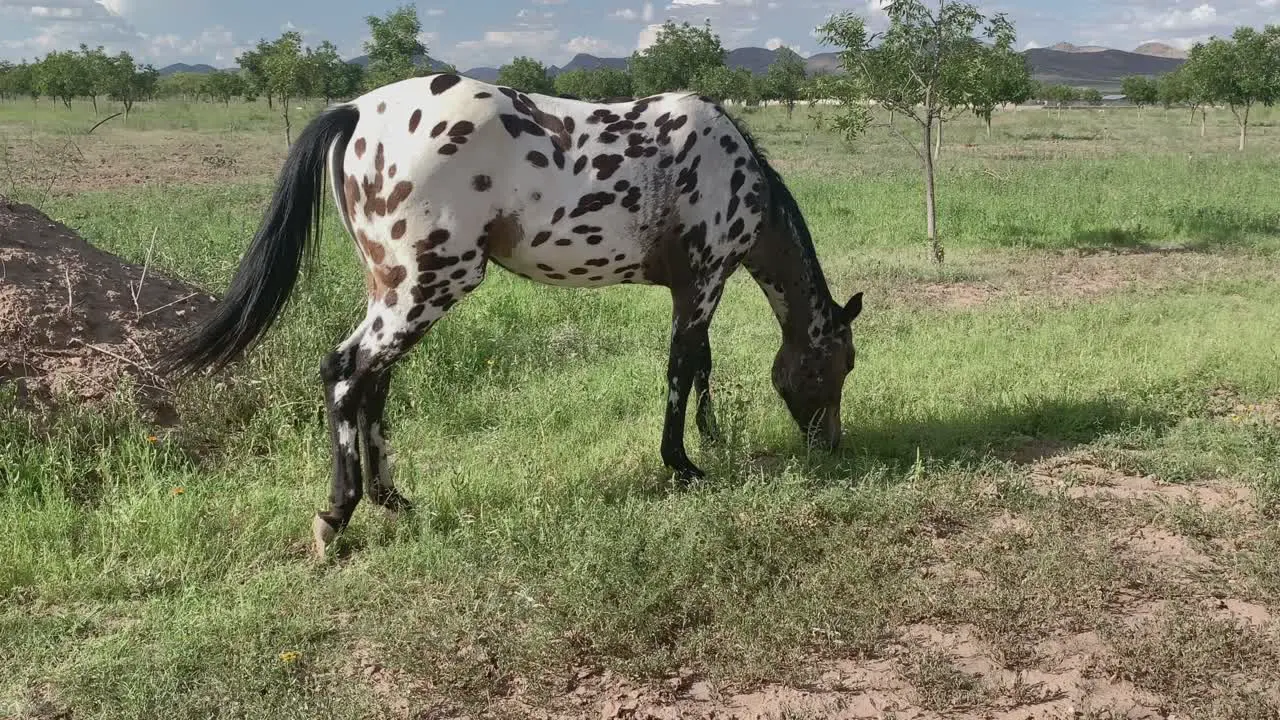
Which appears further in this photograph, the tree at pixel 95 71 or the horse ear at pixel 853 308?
the tree at pixel 95 71

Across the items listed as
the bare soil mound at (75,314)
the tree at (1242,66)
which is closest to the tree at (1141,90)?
the tree at (1242,66)

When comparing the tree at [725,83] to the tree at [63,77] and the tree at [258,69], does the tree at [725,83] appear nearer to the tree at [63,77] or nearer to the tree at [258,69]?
the tree at [258,69]

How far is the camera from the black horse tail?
3.85m

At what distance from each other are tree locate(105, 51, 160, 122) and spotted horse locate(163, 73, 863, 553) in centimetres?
4734

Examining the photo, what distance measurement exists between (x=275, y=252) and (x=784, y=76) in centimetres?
5253

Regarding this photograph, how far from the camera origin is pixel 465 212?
12.5ft

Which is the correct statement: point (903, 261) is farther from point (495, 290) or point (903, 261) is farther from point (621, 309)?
point (495, 290)

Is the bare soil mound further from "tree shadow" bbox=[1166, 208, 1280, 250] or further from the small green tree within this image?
the small green tree

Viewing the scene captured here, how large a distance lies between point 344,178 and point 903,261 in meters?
8.23

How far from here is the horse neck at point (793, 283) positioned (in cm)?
477

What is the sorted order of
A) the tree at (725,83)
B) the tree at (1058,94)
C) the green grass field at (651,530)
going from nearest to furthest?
the green grass field at (651,530), the tree at (725,83), the tree at (1058,94)

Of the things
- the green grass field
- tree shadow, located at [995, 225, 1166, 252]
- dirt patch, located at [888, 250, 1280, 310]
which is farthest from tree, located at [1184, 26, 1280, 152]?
the green grass field

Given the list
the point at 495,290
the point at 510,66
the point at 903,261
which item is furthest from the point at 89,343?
the point at 510,66

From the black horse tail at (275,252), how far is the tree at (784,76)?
5016cm
